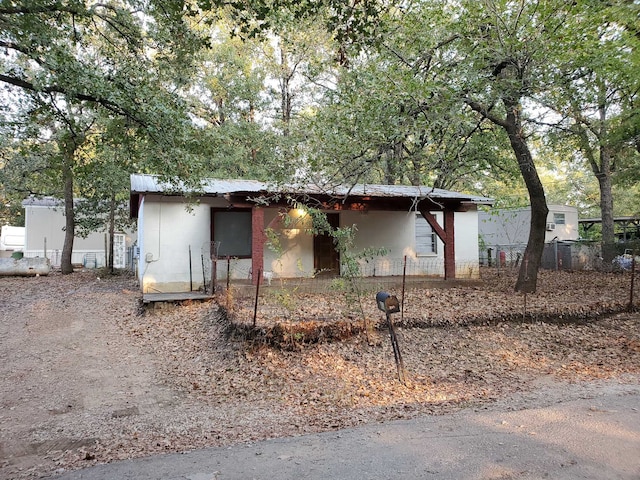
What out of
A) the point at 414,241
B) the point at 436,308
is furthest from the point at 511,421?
the point at 414,241

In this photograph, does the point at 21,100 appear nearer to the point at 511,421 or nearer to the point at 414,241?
the point at 511,421

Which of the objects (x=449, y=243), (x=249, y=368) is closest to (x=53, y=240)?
(x=449, y=243)

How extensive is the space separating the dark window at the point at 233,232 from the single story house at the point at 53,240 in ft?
38.2

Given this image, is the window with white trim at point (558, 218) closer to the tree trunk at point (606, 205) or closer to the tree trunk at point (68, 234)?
the tree trunk at point (606, 205)

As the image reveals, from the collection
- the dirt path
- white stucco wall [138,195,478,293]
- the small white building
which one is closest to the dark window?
white stucco wall [138,195,478,293]

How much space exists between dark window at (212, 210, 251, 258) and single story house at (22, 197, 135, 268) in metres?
11.6

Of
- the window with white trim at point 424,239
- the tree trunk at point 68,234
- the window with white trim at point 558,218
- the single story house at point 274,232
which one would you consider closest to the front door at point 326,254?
the single story house at point 274,232

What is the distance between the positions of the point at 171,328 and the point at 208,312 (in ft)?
2.59

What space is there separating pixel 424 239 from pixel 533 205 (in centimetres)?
422

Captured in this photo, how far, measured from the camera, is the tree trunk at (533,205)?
10219 mm

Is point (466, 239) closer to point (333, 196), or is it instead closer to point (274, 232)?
point (333, 196)

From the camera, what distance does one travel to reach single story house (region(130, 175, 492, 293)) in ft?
36.1

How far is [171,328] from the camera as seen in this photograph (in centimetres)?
849

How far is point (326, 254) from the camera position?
1380 centimetres
